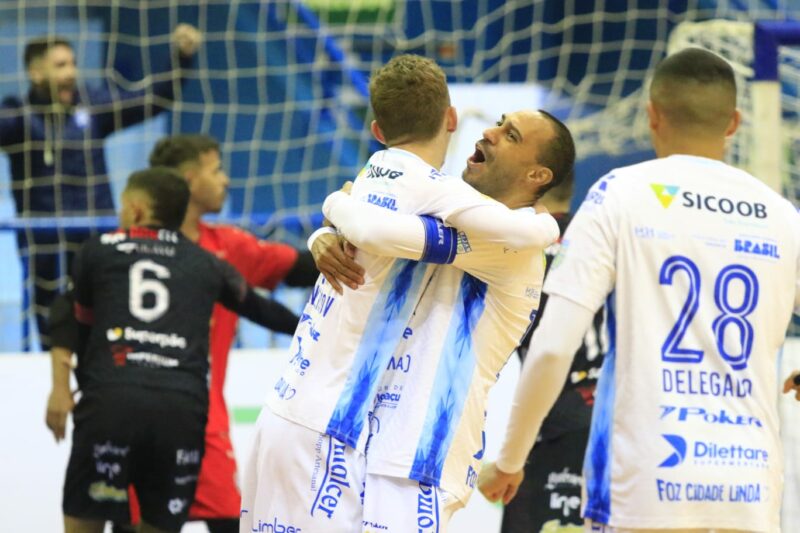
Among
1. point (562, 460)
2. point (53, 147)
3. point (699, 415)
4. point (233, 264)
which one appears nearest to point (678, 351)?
point (699, 415)

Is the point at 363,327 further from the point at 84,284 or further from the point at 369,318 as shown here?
the point at 84,284

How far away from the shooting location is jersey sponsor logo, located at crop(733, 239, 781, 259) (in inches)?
121

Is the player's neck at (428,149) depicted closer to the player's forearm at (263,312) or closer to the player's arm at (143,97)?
the player's forearm at (263,312)

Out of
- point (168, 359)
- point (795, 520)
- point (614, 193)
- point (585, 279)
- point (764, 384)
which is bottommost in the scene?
point (795, 520)

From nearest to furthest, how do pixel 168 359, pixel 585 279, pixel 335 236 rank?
pixel 585 279, pixel 335 236, pixel 168 359

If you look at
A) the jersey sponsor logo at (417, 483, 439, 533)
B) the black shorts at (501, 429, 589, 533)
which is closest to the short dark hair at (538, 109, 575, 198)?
the jersey sponsor logo at (417, 483, 439, 533)

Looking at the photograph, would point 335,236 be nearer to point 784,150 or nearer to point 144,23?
point 784,150

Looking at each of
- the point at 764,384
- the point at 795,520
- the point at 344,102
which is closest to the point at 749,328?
the point at 764,384

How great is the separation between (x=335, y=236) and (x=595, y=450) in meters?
0.86

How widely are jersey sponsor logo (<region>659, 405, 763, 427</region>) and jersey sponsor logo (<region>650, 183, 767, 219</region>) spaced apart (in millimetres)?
474

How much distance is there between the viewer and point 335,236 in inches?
131

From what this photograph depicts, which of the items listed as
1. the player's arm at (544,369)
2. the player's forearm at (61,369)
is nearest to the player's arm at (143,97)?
the player's forearm at (61,369)

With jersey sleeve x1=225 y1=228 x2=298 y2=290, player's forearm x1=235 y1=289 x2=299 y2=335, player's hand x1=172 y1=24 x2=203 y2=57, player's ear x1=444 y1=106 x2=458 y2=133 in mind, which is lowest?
player's forearm x1=235 y1=289 x2=299 y2=335

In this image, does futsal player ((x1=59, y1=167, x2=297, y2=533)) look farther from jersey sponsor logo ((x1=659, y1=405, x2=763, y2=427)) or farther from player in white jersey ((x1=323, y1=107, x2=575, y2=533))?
jersey sponsor logo ((x1=659, y1=405, x2=763, y2=427))
